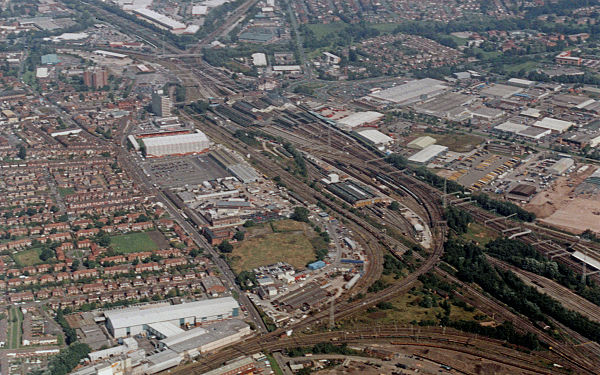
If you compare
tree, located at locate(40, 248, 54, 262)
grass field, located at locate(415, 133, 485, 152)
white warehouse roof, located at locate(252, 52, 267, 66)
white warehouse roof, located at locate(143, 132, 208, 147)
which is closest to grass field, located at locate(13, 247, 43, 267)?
tree, located at locate(40, 248, 54, 262)

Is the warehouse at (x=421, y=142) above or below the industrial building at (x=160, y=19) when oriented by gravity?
below

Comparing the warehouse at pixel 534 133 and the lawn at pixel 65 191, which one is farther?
the warehouse at pixel 534 133

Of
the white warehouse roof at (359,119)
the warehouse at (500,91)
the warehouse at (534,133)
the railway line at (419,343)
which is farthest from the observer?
the warehouse at (500,91)

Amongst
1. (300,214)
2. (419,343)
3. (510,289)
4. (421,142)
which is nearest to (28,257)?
(300,214)

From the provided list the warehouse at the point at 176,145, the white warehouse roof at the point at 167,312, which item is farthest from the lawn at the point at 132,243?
the warehouse at the point at 176,145

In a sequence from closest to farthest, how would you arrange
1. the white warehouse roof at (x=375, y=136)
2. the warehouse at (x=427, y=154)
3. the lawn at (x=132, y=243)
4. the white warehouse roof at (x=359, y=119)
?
the lawn at (x=132, y=243), the warehouse at (x=427, y=154), the white warehouse roof at (x=375, y=136), the white warehouse roof at (x=359, y=119)

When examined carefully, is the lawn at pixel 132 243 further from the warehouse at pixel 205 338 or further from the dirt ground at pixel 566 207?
the dirt ground at pixel 566 207

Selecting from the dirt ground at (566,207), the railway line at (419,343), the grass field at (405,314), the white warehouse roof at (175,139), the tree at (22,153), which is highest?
the railway line at (419,343)

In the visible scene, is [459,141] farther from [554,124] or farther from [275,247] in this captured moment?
[275,247]

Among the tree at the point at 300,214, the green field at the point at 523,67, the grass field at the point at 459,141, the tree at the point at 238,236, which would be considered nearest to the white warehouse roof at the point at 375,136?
the grass field at the point at 459,141
